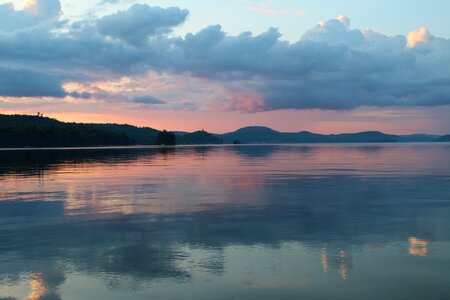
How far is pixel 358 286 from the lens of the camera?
12.6 meters

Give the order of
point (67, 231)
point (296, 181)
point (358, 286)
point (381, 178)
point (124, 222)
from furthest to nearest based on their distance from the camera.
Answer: point (381, 178) → point (296, 181) → point (124, 222) → point (67, 231) → point (358, 286)

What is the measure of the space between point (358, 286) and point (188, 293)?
15.1 ft

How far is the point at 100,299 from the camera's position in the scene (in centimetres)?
1177

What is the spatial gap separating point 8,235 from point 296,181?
90.9 ft

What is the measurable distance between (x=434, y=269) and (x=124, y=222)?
13854 millimetres

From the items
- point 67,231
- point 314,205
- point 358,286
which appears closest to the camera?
point 358,286

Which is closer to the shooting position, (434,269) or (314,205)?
(434,269)

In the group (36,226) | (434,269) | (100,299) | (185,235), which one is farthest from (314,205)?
(100,299)

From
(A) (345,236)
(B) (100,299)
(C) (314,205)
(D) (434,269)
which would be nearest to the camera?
(B) (100,299)

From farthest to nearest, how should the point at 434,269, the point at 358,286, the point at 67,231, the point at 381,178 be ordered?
the point at 381,178, the point at 67,231, the point at 434,269, the point at 358,286

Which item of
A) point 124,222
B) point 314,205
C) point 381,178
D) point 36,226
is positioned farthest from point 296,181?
point 36,226

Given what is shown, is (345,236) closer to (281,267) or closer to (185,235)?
(281,267)

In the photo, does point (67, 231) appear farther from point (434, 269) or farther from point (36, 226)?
point (434, 269)

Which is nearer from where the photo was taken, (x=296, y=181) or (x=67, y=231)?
(x=67, y=231)
